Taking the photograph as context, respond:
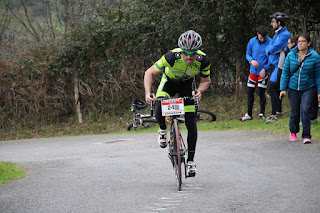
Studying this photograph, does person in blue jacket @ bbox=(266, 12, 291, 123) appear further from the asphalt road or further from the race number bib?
the race number bib

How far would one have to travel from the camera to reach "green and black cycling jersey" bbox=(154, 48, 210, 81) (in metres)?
6.64

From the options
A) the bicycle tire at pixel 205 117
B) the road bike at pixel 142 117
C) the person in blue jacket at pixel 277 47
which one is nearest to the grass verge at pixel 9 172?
the road bike at pixel 142 117

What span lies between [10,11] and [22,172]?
15.9 meters

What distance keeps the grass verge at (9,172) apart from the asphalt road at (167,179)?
19 centimetres

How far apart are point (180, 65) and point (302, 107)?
144 inches

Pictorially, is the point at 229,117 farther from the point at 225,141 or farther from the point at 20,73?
the point at 20,73

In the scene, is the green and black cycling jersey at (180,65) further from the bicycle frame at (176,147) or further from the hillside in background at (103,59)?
the hillside in background at (103,59)

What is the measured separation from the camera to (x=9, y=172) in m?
8.08

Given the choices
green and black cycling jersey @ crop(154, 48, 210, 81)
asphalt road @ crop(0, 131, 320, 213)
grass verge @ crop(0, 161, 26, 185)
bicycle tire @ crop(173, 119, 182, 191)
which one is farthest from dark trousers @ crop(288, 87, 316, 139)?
grass verge @ crop(0, 161, 26, 185)

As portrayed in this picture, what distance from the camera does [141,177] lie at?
7355mm

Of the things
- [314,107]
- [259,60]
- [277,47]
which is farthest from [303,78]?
[259,60]

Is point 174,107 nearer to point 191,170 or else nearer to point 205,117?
point 191,170

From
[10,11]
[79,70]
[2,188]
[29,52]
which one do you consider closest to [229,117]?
[79,70]

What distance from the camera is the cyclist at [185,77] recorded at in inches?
255
